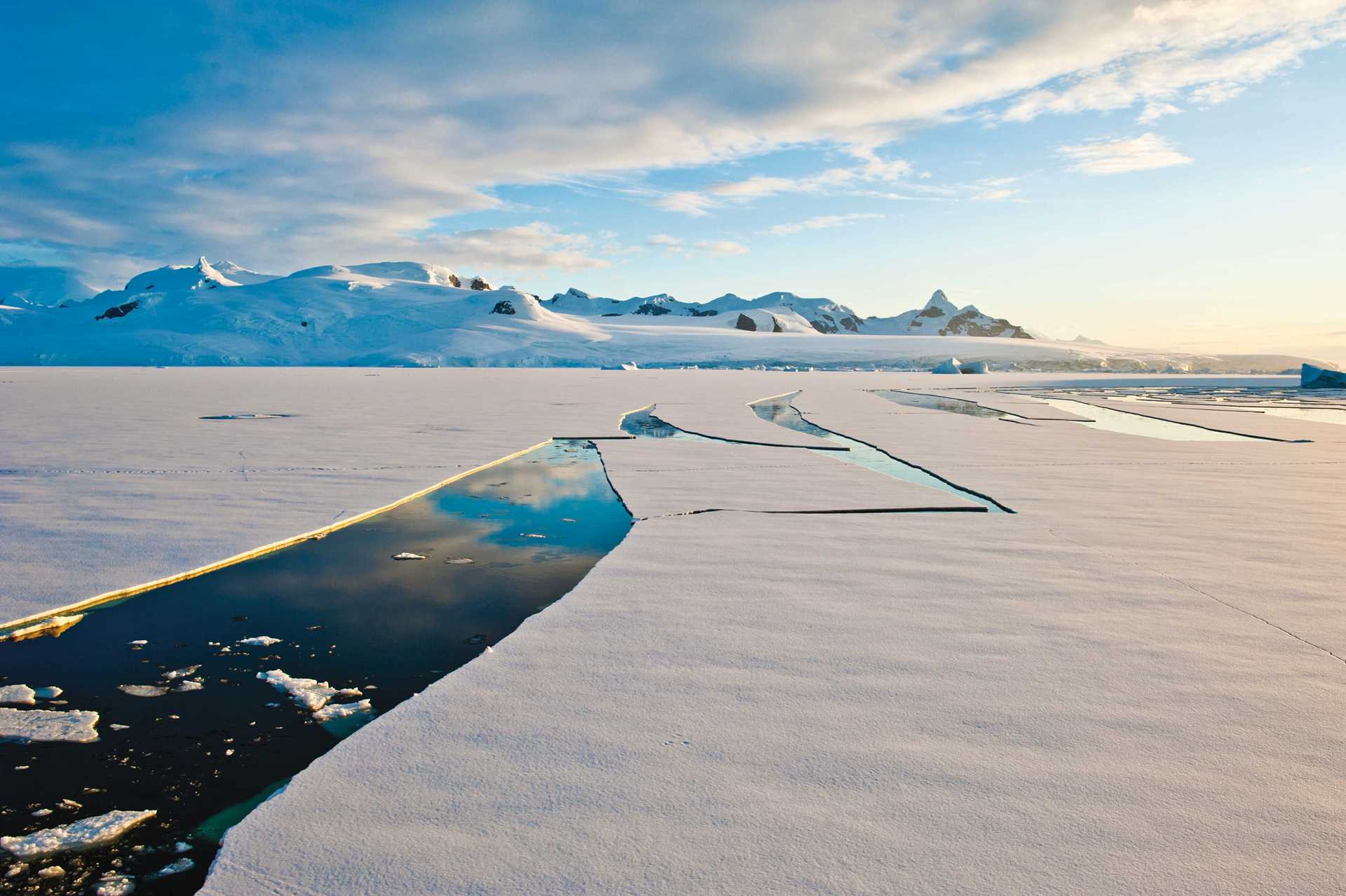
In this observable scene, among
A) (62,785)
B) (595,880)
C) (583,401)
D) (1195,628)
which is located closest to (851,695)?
(595,880)

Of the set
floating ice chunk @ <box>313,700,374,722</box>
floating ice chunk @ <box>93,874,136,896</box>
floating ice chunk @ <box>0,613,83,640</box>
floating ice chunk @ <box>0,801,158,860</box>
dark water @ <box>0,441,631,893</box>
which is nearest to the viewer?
floating ice chunk @ <box>93,874,136,896</box>

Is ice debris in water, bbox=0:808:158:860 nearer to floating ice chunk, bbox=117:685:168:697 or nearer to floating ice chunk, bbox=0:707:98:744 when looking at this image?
floating ice chunk, bbox=0:707:98:744

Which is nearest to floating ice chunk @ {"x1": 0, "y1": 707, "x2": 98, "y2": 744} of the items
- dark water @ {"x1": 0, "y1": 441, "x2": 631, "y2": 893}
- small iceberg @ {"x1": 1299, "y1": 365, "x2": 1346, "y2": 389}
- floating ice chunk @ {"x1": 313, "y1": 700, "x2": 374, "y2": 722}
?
dark water @ {"x1": 0, "y1": 441, "x2": 631, "y2": 893}

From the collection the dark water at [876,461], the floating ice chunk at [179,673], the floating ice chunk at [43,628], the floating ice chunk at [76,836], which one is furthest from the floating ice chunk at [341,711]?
the dark water at [876,461]

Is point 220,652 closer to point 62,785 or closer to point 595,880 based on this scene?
point 62,785

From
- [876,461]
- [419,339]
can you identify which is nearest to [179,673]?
[876,461]

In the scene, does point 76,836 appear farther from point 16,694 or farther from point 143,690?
point 16,694

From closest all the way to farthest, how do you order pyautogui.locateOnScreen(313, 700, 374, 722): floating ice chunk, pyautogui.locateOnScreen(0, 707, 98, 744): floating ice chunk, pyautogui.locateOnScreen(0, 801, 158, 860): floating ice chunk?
1. pyautogui.locateOnScreen(0, 801, 158, 860): floating ice chunk
2. pyautogui.locateOnScreen(0, 707, 98, 744): floating ice chunk
3. pyautogui.locateOnScreen(313, 700, 374, 722): floating ice chunk

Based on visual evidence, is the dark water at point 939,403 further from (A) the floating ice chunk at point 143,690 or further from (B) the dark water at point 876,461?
(A) the floating ice chunk at point 143,690
